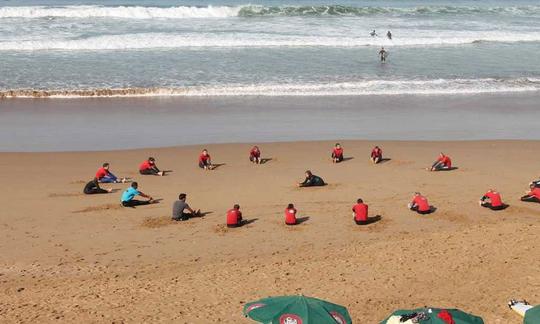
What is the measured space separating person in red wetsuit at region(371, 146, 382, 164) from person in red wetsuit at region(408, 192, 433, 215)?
3879 mm

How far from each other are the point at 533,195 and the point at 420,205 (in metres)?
3.14

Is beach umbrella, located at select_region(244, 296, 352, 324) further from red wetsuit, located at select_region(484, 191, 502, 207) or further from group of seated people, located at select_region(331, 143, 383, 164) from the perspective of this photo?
group of seated people, located at select_region(331, 143, 383, 164)

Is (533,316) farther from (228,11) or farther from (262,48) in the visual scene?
(228,11)

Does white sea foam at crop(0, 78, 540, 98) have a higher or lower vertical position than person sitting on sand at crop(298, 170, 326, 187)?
higher

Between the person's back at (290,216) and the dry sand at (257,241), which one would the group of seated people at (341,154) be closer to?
the dry sand at (257,241)

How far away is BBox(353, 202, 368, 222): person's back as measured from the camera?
48.6ft

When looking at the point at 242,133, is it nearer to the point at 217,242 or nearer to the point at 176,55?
the point at 217,242

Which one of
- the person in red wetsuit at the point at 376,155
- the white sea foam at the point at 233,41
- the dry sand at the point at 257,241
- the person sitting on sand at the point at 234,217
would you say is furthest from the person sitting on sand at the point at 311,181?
the white sea foam at the point at 233,41

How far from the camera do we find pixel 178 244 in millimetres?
13961

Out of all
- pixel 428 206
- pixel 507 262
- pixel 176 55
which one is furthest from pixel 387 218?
pixel 176 55

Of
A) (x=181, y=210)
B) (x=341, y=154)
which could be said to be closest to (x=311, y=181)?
(x=341, y=154)

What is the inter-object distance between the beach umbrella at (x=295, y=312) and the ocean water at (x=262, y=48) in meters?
19.9

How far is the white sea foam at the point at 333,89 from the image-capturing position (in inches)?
1112

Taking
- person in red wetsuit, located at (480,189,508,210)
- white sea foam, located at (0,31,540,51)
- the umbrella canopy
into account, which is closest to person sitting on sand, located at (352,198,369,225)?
person in red wetsuit, located at (480,189,508,210)
